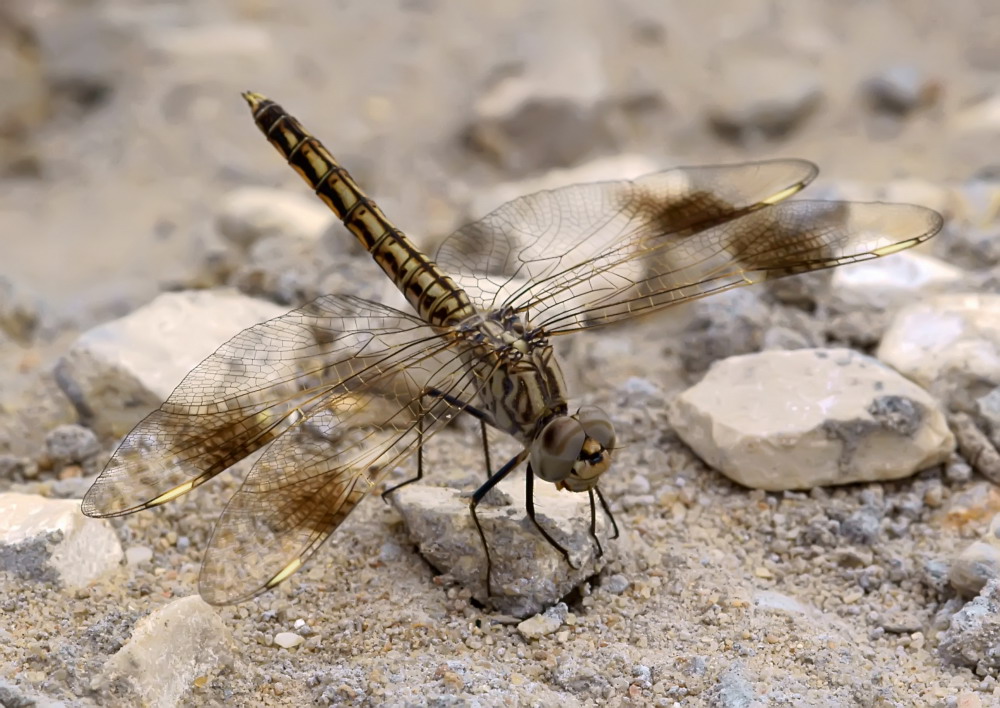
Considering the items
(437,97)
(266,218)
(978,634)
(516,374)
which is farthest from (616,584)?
(437,97)

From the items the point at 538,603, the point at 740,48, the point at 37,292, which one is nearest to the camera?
the point at 538,603

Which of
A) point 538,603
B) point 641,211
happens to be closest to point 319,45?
point 641,211

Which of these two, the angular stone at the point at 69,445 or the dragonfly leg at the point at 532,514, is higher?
the angular stone at the point at 69,445

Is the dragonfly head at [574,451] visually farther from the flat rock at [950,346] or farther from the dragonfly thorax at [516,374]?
the flat rock at [950,346]

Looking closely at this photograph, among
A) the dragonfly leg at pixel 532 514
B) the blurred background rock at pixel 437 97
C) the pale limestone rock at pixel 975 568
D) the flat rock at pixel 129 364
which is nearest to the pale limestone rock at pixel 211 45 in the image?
the blurred background rock at pixel 437 97

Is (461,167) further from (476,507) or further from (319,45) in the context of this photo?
(476,507)

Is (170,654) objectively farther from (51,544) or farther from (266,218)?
(266,218)

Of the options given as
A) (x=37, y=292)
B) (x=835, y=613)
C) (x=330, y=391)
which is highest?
(x=37, y=292)
